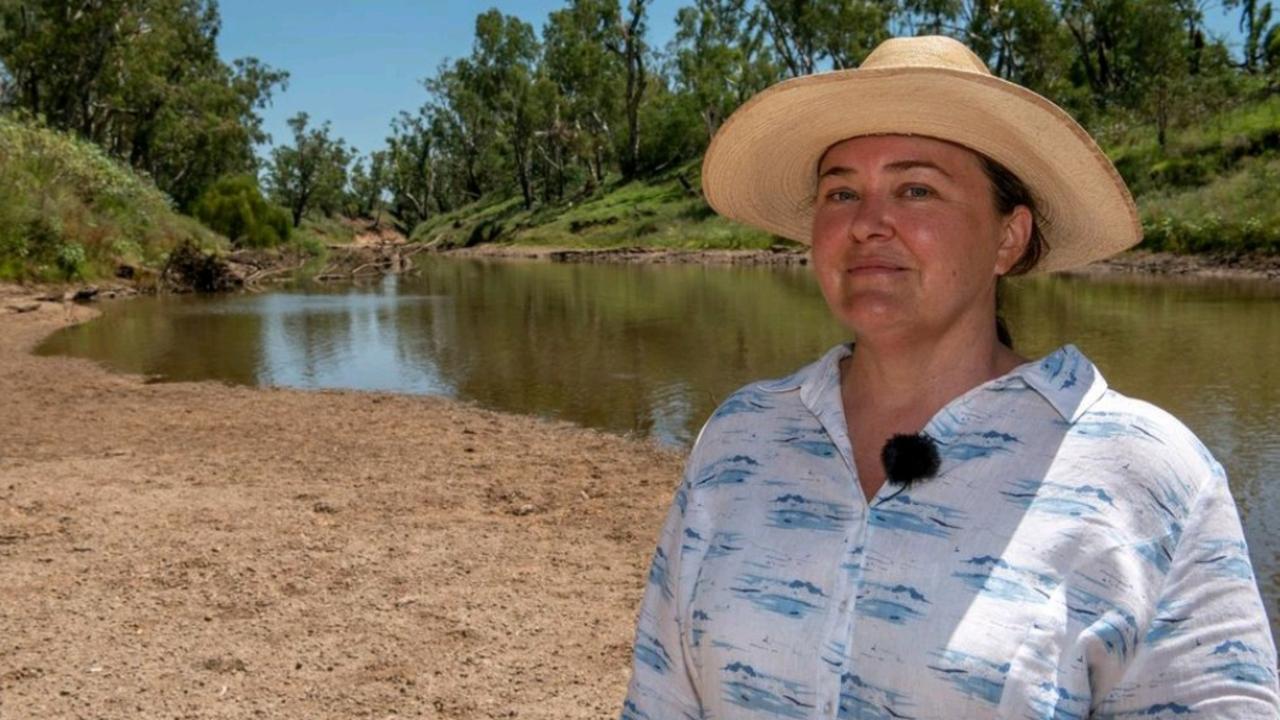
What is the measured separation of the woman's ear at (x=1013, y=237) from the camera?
5.62 ft

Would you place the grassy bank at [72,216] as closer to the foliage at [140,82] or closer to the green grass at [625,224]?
the foliage at [140,82]

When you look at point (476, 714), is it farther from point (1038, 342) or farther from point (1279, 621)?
point (1038, 342)

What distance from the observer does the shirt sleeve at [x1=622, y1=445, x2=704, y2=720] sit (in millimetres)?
1595

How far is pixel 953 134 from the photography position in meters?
1.63

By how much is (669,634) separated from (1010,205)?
819 mm

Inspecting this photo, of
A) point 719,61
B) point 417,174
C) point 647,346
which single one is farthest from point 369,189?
point 647,346

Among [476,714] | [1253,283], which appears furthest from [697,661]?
[1253,283]

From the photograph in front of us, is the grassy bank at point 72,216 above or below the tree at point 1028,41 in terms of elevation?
below

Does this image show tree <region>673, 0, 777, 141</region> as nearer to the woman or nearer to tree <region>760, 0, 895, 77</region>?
tree <region>760, 0, 895, 77</region>

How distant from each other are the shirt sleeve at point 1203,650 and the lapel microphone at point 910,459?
0.97 ft

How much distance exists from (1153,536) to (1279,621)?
12.9ft

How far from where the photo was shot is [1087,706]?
1311 mm

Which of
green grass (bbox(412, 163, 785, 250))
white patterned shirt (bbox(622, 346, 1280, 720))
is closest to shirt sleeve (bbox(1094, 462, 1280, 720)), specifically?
white patterned shirt (bbox(622, 346, 1280, 720))

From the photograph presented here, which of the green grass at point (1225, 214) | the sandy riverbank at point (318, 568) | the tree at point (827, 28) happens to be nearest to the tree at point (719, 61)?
the tree at point (827, 28)
